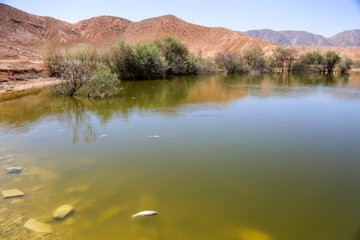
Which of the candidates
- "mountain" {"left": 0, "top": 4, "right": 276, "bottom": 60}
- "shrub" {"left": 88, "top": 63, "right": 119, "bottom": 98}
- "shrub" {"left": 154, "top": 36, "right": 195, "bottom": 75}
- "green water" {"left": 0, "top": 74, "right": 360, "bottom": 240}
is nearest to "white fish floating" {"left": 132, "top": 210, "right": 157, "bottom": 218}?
"green water" {"left": 0, "top": 74, "right": 360, "bottom": 240}

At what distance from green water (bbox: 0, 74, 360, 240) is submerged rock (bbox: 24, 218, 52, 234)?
9cm

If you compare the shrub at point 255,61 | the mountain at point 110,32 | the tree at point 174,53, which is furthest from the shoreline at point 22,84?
the mountain at point 110,32

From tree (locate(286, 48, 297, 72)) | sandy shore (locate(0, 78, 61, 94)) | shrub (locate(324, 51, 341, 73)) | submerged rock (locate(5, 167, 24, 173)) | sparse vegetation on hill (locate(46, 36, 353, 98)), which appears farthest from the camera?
tree (locate(286, 48, 297, 72))

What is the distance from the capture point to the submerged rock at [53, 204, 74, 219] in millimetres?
3991

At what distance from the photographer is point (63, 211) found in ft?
Answer: 13.5

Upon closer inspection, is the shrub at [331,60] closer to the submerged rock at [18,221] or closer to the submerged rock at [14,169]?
the submerged rock at [14,169]

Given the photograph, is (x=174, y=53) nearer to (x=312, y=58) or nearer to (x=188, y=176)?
(x=312, y=58)

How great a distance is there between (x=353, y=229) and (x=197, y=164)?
3183 millimetres

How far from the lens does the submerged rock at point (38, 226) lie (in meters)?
3.68

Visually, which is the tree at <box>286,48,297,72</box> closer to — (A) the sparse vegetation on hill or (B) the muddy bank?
(A) the sparse vegetation on hill

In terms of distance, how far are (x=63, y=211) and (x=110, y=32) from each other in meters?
87.6

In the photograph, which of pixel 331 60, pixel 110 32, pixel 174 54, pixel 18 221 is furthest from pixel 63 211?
pixel 110 32

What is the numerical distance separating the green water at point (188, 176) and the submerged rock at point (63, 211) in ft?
0.44

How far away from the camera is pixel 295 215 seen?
403 centimetres
